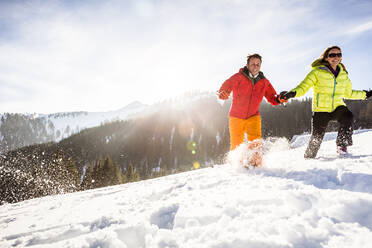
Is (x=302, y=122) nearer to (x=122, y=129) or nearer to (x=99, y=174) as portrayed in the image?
(x=99, y=174)

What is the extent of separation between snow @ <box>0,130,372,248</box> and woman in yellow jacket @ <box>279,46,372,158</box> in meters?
1.24

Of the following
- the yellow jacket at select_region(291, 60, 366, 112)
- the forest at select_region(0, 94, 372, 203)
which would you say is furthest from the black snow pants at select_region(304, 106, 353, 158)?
the forest at select_region(0, 94, 372, 203)

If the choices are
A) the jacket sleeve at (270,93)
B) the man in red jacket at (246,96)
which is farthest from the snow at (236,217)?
the jacket sleeve at (270,93)

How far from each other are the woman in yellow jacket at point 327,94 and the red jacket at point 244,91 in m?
0.58

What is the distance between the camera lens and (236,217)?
2.05 metres

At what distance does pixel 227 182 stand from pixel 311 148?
2.40 metres

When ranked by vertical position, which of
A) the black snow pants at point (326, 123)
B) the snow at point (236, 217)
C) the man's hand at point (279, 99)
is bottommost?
the snow at point (236, 217)

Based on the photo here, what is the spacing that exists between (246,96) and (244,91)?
13 centimetres

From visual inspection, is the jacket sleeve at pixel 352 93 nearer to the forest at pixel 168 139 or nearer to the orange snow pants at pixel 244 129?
the orange snow pants at pixel 244 129

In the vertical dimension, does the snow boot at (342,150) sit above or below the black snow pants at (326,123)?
below

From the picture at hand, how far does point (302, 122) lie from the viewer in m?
84.6

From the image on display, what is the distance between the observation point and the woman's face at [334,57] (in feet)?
13.9

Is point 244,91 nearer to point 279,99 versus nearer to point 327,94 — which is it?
point 279,99

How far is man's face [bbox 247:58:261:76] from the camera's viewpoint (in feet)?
15.1
